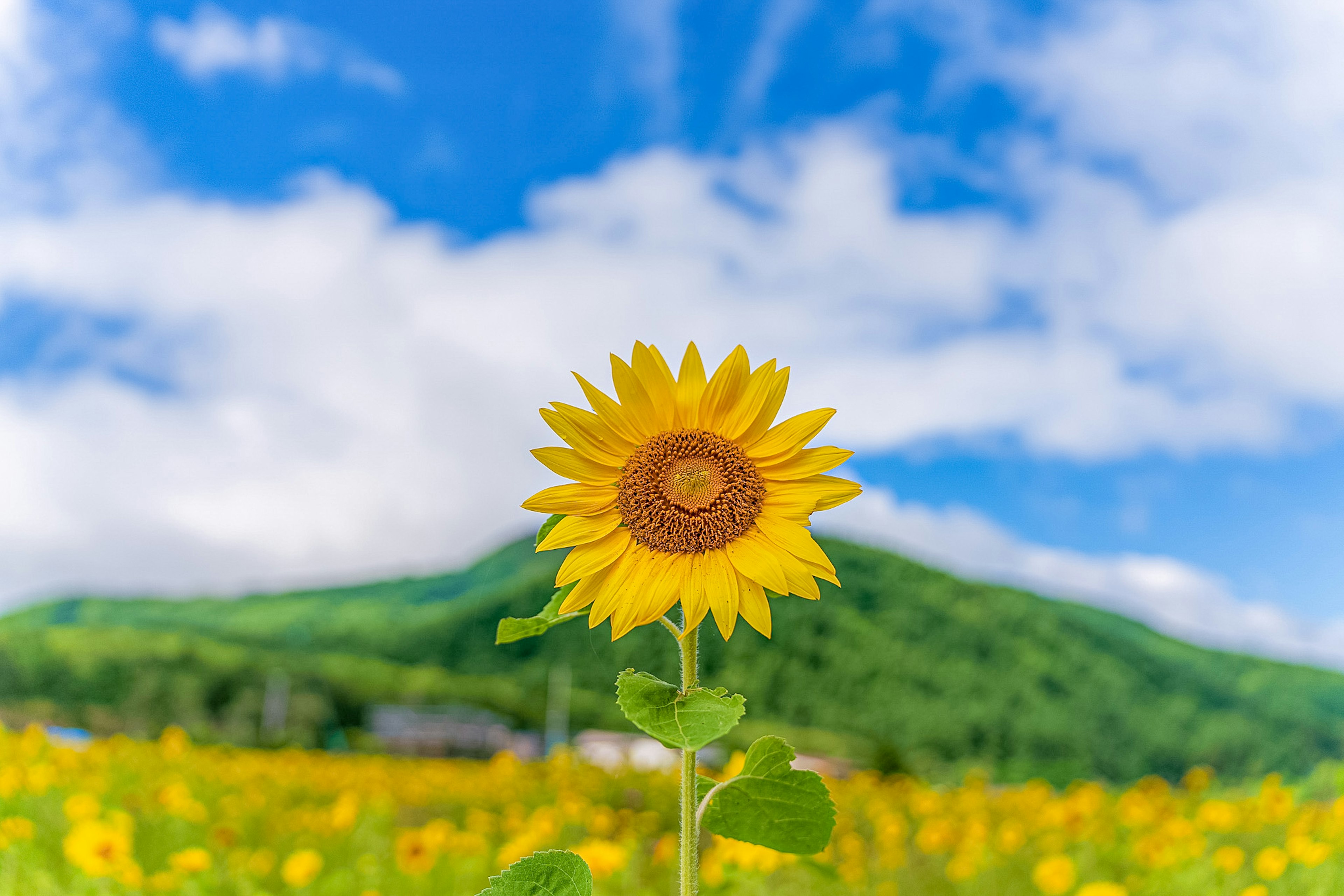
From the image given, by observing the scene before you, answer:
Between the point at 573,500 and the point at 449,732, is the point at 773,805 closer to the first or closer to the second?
the point at 573,500

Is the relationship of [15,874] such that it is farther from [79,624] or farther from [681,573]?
[79,624]

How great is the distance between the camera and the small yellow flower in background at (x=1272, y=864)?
3568mm

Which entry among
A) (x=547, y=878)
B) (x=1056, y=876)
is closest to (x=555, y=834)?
(x=1056, y=876)

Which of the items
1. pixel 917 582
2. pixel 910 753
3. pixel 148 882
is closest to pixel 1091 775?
pixel 910 753

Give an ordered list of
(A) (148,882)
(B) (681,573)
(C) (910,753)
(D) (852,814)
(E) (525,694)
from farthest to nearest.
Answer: (E) (525,694) → (C) (910,753) → (D) (852,814) → (A) (148,882) → (B) (681,573)

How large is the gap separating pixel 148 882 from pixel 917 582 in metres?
21.2

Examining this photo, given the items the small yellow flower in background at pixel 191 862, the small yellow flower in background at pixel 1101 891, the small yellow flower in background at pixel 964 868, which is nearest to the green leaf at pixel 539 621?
the small yellow flower in background at pixel 191 862

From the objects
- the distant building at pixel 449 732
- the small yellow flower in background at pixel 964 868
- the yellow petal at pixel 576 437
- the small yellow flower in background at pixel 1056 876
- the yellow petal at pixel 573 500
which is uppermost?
the yellow petal at pixel 576 437

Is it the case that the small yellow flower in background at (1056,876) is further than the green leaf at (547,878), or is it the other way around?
the small yellow flower in background at (1056,876)

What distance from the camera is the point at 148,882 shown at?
3252 millimetres

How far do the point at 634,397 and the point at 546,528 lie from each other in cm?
21

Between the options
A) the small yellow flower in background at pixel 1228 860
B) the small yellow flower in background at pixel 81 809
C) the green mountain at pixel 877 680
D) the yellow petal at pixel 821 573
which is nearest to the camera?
the yellow petal at pixel 821 573

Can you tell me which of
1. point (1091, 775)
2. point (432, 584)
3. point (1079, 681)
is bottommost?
point (1091, 775)

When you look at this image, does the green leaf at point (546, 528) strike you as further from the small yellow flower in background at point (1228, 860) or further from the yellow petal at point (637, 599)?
the small yellow flower in background at point (1228, 860)
